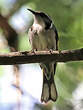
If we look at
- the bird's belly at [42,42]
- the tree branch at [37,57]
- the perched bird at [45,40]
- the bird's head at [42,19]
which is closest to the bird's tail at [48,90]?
the perched bird at [45,40]

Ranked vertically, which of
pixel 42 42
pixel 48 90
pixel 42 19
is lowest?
pixel 48 90

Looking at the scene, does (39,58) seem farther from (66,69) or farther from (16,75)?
(66,69)

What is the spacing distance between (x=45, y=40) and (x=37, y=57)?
1354 mm

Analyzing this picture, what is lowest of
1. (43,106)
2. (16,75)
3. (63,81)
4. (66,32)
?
(43,106)

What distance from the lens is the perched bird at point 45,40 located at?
4.81 metres

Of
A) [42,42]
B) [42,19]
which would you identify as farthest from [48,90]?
[42,19]

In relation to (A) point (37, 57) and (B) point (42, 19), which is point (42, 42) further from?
(A) point (37, 57)

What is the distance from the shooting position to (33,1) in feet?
16.9

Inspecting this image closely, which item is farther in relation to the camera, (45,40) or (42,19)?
(42,19)

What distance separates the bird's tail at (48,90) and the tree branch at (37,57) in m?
1.42

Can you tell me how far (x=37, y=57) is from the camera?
3.48 meters

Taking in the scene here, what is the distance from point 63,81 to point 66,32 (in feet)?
2.04

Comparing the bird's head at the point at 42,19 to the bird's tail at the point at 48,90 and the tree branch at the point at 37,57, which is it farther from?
the tree branch at the point at 37,57

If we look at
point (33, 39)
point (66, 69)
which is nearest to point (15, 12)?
point (33, 39)
